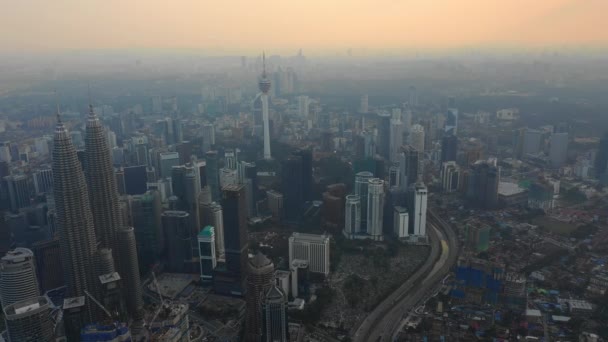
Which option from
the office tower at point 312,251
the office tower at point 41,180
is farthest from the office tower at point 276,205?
the office tower at point 41,180

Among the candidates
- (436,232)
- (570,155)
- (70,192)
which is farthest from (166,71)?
(570,155)

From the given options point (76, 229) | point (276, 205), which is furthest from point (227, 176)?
point (76, 229)

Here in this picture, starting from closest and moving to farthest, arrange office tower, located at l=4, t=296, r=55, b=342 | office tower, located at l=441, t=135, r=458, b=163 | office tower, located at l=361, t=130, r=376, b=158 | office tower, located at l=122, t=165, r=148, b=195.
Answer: office tower, located at l=4, t=296, r=55, b=342 → office tower, located at l=122, t=165, r=148, b=195 → office tower, located at l=441, t=135, r=458, b=163 → office tower, located at l=361, t=130, r=376, b=158

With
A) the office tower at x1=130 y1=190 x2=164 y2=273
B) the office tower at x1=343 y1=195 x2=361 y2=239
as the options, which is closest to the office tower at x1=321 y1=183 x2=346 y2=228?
the office tower at x1=343 y1=195 x2=361 y2=239

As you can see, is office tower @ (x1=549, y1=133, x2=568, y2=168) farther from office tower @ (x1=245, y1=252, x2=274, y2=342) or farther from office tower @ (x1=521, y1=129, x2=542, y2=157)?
office tower @ (x1=245, y1=252, x2=274, y2=342)

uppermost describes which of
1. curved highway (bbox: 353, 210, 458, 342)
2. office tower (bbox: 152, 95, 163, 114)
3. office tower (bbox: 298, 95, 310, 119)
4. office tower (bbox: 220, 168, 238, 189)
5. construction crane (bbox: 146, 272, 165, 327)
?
office tower (bbox: 152, 95, 163, 114)

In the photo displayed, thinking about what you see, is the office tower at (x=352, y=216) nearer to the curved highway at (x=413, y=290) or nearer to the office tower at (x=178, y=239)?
the curved highway at (x=413, y=290)
